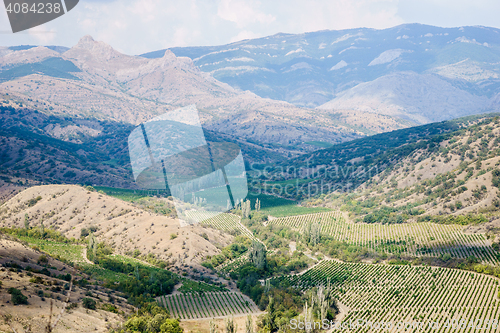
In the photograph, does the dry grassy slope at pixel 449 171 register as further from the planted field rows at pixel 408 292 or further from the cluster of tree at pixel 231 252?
the cluster of tree at pixel 231 252

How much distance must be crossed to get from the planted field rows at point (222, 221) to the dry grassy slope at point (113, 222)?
15.7 ft

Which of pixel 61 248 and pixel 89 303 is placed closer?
pixel 89 303

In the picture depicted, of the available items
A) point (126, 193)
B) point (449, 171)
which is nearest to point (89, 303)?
point (126, 193)

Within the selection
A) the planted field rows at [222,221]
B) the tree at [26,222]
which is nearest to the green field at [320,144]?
the planted field rows at [222,221]

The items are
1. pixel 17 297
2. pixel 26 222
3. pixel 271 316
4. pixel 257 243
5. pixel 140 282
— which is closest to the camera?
pixel 17 297

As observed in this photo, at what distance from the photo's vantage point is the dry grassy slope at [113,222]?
148ft

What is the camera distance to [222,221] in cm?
6316

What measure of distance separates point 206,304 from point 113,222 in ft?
72.9

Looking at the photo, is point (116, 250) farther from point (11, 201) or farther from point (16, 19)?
point (16, 19)

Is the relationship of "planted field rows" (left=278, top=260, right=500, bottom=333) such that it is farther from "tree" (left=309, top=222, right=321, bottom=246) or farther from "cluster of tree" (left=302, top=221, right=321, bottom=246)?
"cluster of tree" (left=302, top=221, right=321, bottom=246)

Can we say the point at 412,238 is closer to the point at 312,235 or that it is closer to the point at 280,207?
the point at 312,235

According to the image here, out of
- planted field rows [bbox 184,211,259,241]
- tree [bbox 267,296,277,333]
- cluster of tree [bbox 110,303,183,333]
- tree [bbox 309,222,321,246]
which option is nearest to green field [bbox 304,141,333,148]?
planted field rows [bbox 184,211,259,241]

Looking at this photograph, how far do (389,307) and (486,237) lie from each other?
74.9 ft

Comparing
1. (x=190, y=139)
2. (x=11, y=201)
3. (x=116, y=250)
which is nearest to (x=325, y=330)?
(x=116, y=250)
